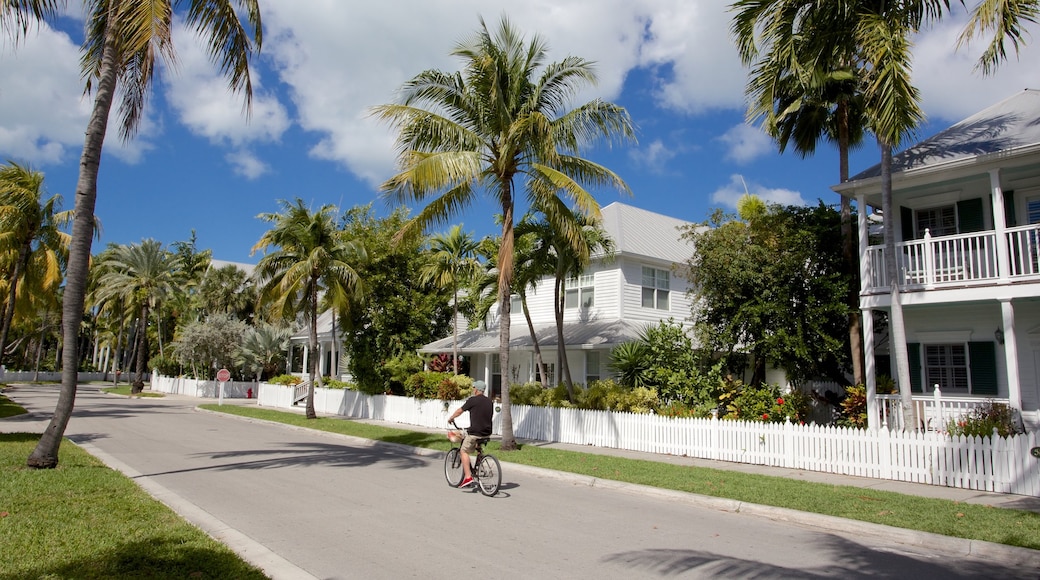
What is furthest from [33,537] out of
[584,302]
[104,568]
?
[584,302]

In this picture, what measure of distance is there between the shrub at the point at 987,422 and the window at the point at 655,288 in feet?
42.1

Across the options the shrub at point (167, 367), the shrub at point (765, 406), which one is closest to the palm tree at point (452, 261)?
the shrub at point (765, 406)

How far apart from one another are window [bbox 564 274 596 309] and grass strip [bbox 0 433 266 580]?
18288 millimetres

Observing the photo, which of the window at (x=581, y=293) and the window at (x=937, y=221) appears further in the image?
the window at (x=581, y=293)

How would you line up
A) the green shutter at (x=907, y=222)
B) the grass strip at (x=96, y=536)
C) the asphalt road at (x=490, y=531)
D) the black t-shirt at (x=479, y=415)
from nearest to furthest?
the grass strip at (x=96, y=536) → the asphalt road at (x=490, y=531) → the black t-shirt at (x=479, y=415) → the green shutter at (x=907, y=222)

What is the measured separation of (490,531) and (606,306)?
17732 millimetres

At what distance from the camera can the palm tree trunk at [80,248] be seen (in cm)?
1084

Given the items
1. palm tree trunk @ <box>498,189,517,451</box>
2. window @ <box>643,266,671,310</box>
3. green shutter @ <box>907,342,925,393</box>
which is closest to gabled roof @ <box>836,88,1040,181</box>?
green shutter @ <box>907,342,925,393</box>

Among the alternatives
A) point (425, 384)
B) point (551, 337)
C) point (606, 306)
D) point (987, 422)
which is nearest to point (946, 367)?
point (987, 422)

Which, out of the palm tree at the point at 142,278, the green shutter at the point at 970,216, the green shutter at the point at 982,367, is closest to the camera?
the green shutter at the point at 982,367

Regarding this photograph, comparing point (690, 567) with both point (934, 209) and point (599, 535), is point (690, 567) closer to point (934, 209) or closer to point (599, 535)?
point (599, 535)

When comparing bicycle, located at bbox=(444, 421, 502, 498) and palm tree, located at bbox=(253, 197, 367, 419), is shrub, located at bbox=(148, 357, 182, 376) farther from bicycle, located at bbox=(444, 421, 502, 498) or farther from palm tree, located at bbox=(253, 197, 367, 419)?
bicycle, located at bbox=(444, 421, 502, 498)

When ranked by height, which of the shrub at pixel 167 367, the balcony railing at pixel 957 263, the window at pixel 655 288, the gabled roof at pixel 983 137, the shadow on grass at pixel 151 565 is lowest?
the shadow on grass at pixel 151 565

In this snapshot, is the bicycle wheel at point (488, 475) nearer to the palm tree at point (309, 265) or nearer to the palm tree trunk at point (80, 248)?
the palm tree trunk at point (80, 248)
